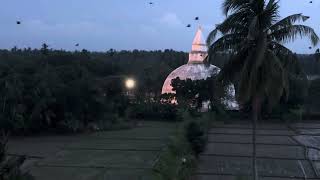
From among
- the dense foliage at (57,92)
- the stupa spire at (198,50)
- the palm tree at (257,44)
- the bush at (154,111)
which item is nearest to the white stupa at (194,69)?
the stupa spire at (198,50)

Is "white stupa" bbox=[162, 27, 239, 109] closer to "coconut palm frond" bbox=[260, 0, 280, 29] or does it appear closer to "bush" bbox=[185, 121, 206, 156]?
"bush" bbox=[185, 121, 206, 156]

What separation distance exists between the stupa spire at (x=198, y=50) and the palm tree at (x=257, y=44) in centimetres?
2673

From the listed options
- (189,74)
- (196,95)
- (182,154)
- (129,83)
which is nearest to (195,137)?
(182,154)

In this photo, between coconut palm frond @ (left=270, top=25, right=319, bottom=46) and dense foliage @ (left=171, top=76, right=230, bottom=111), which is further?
dense foliage @ (left=171, top=76, right=230, bottom=111)

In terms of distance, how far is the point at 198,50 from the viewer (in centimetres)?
4400

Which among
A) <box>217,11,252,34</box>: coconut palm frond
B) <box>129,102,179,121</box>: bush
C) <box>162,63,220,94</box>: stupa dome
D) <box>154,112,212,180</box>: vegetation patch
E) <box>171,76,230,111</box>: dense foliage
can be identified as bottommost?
<box>154,112,212,180</box>: vegetation patch

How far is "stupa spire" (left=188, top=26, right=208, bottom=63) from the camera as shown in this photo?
43.3 meters

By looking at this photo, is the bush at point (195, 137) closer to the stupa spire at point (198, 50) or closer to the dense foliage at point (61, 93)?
the dense foliage at point (61, 93)

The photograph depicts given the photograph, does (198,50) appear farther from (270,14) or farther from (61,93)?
(270,14)

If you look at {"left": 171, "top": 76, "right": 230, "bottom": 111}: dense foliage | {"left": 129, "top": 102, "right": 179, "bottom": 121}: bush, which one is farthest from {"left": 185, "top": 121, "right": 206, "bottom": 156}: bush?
{"left": 129, "top": 102, "right": 179, "bottom": 121}: bush

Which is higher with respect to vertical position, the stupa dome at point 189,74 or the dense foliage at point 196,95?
the stupa dome at point 189,74

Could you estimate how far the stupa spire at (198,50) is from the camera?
1705 inches

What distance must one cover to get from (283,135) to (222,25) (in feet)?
44.5

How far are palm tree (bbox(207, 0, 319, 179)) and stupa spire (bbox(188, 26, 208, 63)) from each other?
26.7 m
